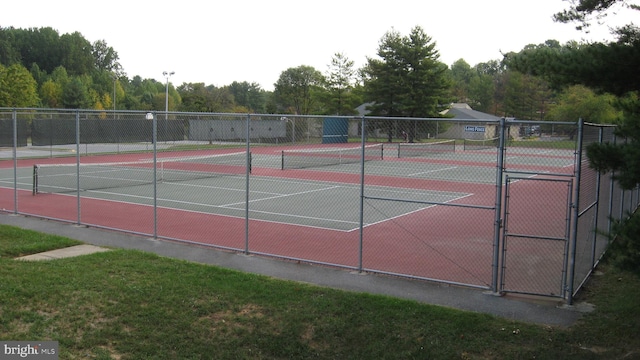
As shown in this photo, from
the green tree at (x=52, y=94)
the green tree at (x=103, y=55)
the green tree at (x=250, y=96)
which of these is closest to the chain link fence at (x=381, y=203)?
the green tree at (x=52, y=94)

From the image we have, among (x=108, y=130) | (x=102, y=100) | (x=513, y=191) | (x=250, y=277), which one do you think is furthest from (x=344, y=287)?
(x=102, y=100)

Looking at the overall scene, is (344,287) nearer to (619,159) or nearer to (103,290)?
(103,290)

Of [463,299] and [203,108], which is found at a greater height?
[203,108]

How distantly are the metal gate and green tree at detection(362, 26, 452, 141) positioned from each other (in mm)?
37583

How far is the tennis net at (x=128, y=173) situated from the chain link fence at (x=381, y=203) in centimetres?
10

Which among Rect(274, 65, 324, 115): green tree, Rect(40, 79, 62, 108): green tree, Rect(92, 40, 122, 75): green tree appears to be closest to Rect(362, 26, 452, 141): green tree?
Rect(274, 65, 324, 115): green tree

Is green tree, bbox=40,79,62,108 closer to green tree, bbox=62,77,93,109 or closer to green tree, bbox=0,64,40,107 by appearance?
green tree, bbox=62,77,93,109

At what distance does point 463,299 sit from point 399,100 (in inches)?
2027

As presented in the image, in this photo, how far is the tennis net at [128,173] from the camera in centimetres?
2209

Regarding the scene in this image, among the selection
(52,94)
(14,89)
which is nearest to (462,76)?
(52,94)

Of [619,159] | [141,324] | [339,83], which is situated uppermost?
[339,83]

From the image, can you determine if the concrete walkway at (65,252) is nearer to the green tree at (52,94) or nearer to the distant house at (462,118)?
the distant house at (462,118)

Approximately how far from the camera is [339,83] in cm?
6912

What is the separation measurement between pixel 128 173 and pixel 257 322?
20.8 m
